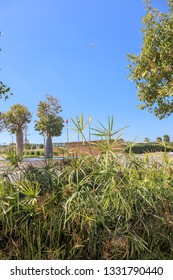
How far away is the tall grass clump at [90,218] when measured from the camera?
2199 millimetres

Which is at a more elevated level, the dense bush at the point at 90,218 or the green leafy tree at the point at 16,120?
the green leafy tree at the point at 16,120

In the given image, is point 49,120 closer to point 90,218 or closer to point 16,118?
point 16,118

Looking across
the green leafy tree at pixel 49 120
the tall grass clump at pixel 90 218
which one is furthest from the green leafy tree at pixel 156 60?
the green leafy tree at pixel 49 120

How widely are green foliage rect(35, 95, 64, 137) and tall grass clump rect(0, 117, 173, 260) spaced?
27932 mm

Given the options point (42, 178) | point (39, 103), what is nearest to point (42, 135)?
point (39, 103)

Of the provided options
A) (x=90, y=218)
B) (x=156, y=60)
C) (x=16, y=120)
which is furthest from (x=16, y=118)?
(x=90, y=218)

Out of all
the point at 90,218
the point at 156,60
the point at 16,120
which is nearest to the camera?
the point at 90,218

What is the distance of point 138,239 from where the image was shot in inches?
86.6

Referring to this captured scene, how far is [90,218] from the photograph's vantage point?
7.09 ft

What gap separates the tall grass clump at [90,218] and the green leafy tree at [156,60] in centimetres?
627

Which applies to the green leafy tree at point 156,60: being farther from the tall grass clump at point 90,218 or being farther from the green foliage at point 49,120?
the green foliage at point 49,120

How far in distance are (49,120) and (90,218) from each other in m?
28.9

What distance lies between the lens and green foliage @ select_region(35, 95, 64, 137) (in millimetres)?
30688
